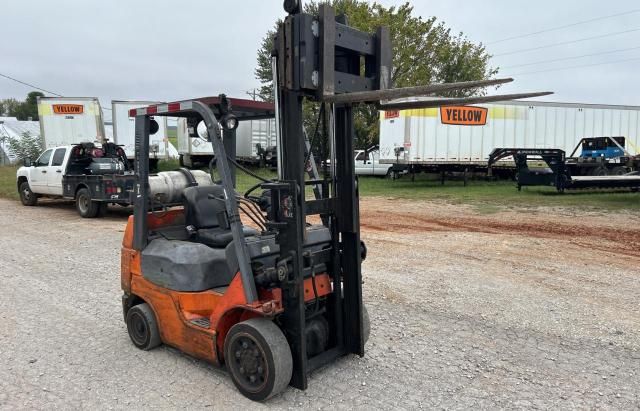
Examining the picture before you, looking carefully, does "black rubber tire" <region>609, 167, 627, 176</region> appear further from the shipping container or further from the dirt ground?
the shipping container

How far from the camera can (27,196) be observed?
16.8 meters

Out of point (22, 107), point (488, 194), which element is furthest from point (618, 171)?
point (22, 107)

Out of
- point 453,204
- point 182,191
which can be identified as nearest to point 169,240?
point 182,191

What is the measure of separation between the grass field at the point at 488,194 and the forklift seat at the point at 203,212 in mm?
9924

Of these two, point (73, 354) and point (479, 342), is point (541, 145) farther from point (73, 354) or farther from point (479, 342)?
point (73, 354)

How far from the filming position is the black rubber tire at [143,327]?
471 centimetres

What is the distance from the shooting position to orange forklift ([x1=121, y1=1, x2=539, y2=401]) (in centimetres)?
368

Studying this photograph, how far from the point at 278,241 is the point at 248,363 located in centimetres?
93

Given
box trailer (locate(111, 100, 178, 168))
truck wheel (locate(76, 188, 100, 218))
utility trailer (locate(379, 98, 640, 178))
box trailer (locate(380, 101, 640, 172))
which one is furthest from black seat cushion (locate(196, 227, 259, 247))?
box trailer (locate(380, 101, 640, 172))

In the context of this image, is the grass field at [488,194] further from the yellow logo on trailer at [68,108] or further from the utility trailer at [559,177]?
the yellow logo on trailer at [68,108]

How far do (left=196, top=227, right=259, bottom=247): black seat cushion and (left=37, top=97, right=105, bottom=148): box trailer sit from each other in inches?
752

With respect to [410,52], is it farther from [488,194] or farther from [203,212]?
[203,212]

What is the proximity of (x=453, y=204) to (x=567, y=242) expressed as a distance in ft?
20.7

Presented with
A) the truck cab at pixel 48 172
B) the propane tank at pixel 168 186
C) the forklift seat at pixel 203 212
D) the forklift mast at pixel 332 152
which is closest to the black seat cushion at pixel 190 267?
the forklift seat at pixel 203 212
